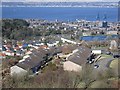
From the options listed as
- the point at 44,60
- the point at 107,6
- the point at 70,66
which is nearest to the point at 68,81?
the point at 70,66

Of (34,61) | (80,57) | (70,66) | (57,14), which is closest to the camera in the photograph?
(70,66)

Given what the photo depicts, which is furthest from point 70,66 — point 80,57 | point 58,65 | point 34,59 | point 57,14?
point 57,14

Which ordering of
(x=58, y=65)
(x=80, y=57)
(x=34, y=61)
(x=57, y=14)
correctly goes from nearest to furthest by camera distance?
(x=58, y=65) → (x=34, y=61) → (x=80, y=57) → (x=57, y=14)

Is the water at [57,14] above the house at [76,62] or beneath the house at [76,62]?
beneath

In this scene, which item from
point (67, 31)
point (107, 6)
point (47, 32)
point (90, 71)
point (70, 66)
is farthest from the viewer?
point (107, 6)

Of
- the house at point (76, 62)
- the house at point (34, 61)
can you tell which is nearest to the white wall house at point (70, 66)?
the house at point (76, 62)

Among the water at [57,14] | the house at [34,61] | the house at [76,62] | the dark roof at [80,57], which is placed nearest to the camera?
the house at [34,61]

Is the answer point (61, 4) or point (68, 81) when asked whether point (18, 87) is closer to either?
point (68, 81)

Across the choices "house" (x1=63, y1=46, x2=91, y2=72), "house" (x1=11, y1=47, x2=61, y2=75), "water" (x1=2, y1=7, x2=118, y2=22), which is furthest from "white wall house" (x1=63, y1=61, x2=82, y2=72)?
"water" (x1=2, y1=7, x2=118, y2=22)

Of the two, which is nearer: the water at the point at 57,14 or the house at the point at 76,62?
the house at the point at 76,62

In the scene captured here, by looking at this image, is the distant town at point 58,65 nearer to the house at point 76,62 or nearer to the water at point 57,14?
the house at point 76,62

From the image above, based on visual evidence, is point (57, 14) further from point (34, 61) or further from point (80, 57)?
point (34, 61)
